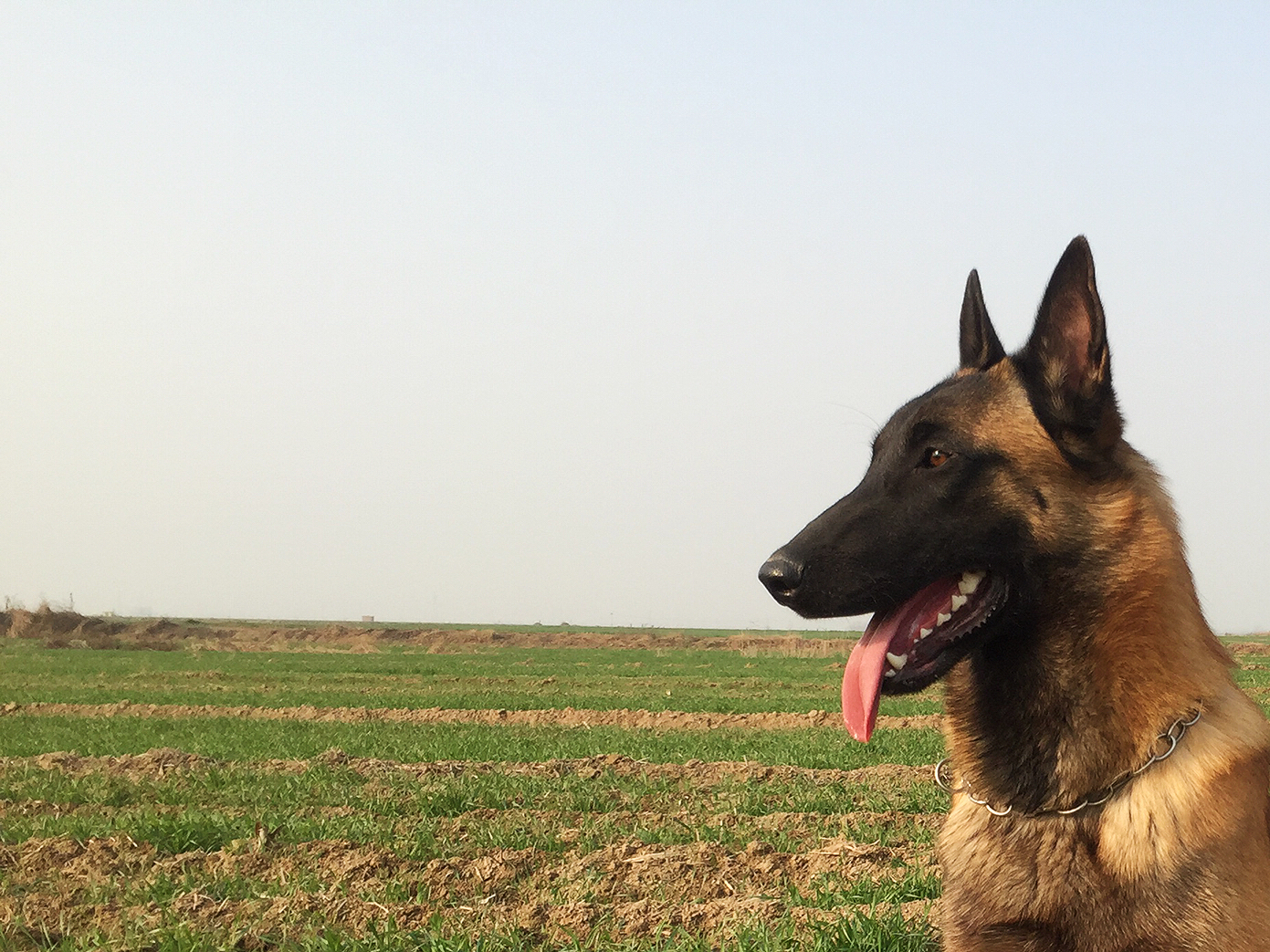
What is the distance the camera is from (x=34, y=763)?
12.9 meters

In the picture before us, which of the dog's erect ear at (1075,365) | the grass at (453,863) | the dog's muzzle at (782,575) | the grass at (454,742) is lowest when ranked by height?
the grass at (454,742)

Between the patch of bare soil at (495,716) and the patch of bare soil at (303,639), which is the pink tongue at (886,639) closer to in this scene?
the patch of bare soil at (495,716)

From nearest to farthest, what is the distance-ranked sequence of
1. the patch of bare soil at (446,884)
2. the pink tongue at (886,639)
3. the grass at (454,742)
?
1. the pink tongue at (886,639)
2. the patch of bare soil at (446,884)
3. the grass at (454,742)

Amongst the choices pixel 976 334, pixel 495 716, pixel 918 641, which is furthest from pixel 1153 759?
pixel 495 716

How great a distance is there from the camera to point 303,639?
222ft

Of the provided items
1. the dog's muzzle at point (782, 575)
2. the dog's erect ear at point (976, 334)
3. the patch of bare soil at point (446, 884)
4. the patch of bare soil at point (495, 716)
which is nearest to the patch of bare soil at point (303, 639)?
the patch of bare soil at point (495, 716)

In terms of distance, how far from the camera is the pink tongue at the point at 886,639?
3246 mm

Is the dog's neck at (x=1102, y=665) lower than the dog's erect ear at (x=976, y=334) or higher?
lower

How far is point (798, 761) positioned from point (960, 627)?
392 inches

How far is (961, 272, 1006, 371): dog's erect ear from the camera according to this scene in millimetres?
3682

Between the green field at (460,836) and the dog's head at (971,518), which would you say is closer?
the dog's head at (971,518)

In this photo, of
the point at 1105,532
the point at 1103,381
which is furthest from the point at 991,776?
the point at 1103,381

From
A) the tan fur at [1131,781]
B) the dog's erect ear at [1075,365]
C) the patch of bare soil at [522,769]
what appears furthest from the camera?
the patch of bare soil at [522,769]

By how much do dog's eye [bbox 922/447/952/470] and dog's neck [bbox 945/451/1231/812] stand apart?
A: 49cm
